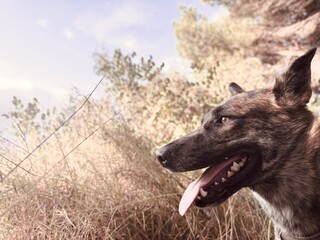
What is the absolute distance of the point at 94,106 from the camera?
420cm

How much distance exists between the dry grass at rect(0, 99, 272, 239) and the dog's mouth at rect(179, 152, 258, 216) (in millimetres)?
753

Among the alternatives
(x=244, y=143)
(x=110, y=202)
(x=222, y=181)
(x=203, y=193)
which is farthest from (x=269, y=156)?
(x=110, y=202)

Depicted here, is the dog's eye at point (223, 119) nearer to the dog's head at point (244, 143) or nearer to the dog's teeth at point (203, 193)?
the dog's head at point (244, 143)

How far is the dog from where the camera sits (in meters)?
2.42

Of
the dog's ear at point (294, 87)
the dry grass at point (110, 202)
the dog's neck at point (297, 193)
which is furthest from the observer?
the dry grass at point (110, 202)

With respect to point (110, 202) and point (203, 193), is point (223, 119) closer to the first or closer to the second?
point (203, 193)

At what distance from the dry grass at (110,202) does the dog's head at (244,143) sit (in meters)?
0.78

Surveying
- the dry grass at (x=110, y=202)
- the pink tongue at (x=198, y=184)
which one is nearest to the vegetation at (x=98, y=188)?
the dry grass at (x=110, y=202)

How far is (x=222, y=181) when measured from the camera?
7.96 feet

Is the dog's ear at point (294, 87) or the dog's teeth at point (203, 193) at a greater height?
the dog's ear at point (294, 87)

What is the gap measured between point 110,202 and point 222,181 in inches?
40.6

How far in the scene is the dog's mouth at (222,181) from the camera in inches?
94.7

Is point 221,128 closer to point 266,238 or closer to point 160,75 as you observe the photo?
point 266,238

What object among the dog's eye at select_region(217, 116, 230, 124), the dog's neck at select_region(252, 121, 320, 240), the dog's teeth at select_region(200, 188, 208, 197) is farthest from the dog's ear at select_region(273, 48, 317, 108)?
the dog's teeth at select_region(200, 188, 208, 197)
